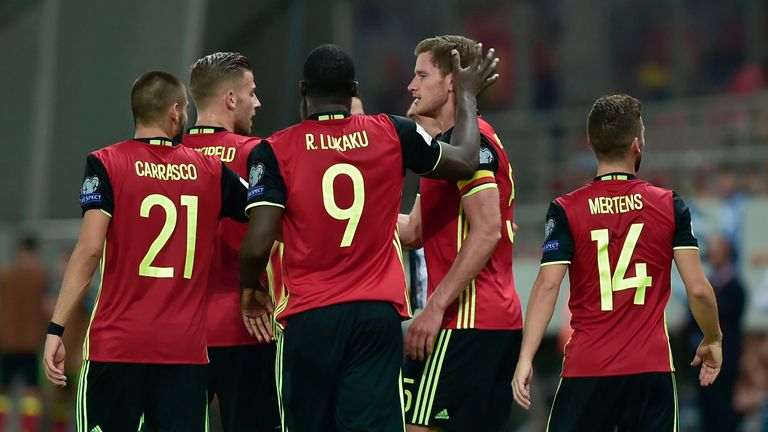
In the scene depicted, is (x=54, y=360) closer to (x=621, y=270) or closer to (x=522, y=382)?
(x=522, y=382)

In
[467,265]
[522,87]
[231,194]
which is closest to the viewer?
[467,265]

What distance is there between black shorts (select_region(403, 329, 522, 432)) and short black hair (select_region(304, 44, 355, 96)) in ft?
4.29

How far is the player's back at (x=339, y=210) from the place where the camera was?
5703 mm

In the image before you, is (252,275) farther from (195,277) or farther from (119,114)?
(119,114)

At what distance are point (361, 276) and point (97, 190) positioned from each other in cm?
126

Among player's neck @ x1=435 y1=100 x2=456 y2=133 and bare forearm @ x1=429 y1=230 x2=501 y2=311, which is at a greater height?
player's neck @ x1=435 y1=100 x2=456 y2=133

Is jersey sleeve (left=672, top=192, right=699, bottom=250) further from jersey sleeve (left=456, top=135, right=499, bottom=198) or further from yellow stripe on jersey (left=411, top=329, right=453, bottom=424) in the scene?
yellow stripe on jersey (left=411, top=329, right=453, bottom=424)

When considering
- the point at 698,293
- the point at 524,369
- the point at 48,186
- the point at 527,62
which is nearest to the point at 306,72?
the point at 524,369

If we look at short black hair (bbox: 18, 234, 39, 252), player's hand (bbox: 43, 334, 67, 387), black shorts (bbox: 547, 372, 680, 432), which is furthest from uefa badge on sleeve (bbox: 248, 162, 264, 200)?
short black hair (bbox: 18, 234, 39, 252)

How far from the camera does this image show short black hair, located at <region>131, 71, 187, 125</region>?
5.99 meters

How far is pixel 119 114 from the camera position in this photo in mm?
15219

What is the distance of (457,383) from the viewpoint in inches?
242

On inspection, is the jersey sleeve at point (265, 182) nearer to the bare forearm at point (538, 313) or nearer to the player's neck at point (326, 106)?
the player's neck at point (326, 106)

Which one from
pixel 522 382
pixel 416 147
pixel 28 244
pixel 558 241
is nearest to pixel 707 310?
pixel 558 241
